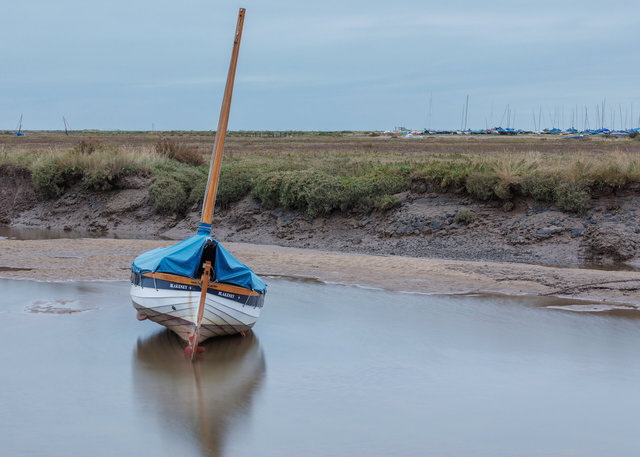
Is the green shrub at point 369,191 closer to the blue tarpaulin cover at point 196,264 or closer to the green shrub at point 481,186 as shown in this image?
the green shrub at point 481,186

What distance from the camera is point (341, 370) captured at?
36.0 ft

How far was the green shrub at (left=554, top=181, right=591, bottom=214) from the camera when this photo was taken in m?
20.5

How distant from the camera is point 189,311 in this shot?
10.6m

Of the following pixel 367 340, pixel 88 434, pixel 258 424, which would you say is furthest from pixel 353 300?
pixel 88 434

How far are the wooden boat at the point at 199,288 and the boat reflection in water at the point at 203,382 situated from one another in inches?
14.8

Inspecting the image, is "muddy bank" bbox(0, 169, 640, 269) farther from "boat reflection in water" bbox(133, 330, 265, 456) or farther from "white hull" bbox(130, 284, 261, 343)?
"white hull" bbox(130, 284, 261, 343)

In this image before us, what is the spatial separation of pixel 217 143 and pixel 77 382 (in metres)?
4.22

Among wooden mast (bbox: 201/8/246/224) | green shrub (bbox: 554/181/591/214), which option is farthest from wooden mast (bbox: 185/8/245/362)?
green shrub (bbox: 554/181/591/214)

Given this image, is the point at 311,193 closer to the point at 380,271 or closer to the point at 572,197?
the point at 380,271

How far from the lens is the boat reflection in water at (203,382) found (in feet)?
30.0

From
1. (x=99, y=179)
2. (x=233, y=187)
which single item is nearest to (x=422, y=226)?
(x=233, y=187)

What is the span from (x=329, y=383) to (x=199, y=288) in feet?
7.63

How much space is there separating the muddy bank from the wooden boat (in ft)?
34.7

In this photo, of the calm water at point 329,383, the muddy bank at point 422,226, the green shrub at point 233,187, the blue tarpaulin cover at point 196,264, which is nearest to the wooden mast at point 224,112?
the blue tarpaulin cover at point 196,264
